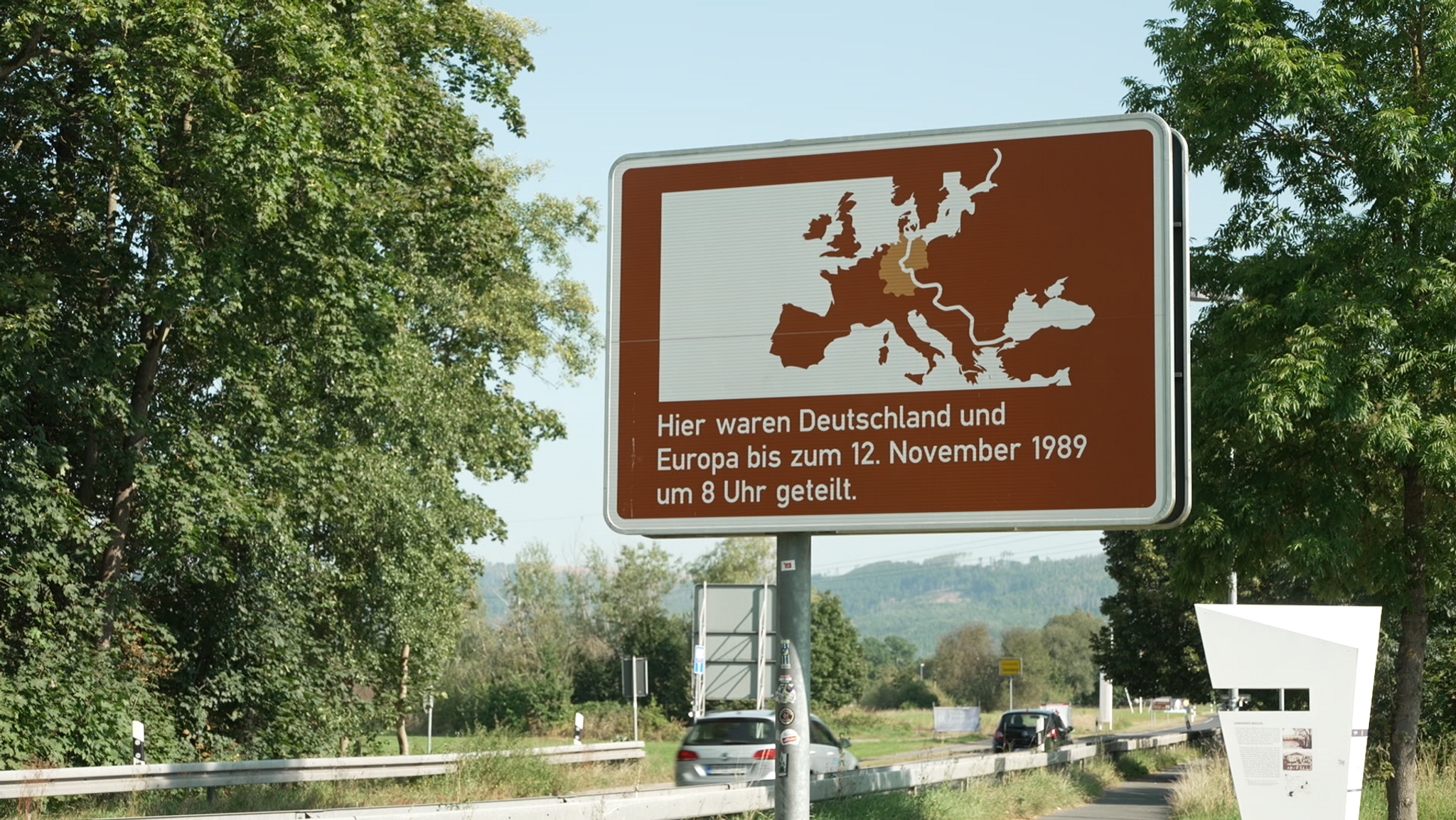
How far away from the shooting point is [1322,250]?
611 inches

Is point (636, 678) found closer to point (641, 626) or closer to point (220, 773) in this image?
point (220, 773)

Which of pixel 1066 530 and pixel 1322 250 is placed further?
pixel 1322 250

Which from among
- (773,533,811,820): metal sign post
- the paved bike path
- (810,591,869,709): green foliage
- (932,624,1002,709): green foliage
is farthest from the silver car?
(932,624,1002,709): green foliage

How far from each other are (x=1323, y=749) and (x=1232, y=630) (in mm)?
1140

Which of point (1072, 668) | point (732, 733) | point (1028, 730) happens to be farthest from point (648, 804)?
point (1072, 668)

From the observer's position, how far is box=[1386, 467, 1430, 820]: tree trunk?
15.9 metres

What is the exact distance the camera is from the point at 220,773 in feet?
64.5

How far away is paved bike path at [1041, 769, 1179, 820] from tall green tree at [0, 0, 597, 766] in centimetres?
1241

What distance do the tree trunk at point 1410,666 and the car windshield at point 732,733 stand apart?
26.8 ft

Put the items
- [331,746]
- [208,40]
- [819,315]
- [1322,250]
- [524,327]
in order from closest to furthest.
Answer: [819,315] → [1322,250] → [208,40] → [331,746] → [524,327]

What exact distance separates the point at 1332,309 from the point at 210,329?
15377 mm

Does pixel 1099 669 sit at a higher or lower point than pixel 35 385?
lower

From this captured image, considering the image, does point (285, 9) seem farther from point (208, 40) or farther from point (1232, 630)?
point (1232, 630)

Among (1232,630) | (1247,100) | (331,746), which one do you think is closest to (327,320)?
(331,746)
